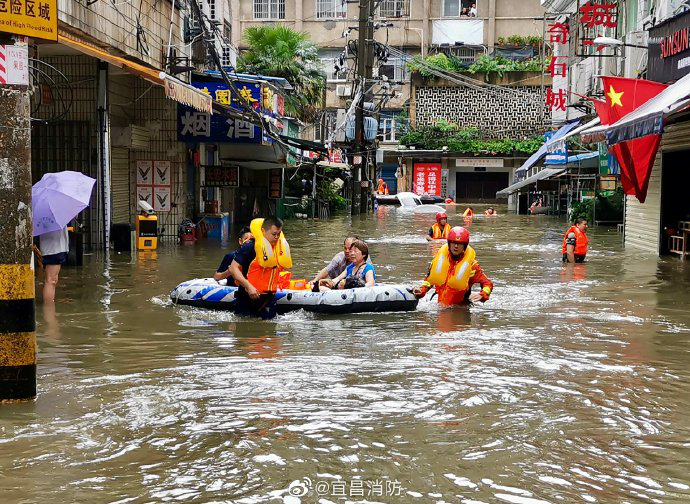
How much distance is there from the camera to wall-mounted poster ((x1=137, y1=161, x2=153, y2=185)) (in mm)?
23234

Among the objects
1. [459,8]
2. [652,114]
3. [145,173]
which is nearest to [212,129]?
[145,173]

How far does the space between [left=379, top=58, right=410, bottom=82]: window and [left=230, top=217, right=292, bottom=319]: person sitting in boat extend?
50135 mm

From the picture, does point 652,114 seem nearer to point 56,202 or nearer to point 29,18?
point 56,202

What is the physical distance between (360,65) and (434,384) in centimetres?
3262

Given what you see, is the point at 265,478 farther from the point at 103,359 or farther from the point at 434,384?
the point at 103,359

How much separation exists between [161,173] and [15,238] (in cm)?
1654

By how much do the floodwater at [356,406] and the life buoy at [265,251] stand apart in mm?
759

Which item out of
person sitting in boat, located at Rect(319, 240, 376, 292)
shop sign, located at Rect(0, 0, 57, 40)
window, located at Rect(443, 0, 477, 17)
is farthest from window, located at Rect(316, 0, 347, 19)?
shop sign, located at Rect(0, 0, 57, 40)

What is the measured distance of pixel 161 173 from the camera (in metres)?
23.2

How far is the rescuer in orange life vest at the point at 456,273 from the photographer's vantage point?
12062mm

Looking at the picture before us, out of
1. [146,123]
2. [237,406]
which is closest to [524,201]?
[146,123]

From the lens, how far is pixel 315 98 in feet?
134

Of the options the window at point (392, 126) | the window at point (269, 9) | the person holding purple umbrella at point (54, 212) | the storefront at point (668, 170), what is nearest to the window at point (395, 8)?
the window at point (392, 126)

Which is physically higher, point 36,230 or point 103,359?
point 36,230
